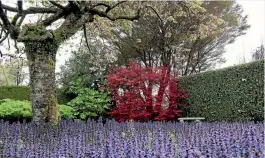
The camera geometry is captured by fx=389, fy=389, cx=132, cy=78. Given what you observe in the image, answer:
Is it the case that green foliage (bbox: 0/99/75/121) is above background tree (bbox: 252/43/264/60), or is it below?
below

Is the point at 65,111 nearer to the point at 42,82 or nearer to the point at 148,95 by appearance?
the point at 148,95

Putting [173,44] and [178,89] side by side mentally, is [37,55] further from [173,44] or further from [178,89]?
[173,44]

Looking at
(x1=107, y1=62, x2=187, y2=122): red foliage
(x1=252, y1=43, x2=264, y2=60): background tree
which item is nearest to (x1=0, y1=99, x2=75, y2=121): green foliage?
(x1=107, y1=62, x2=187, y2=122): red foliage

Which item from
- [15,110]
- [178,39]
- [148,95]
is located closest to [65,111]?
[15,110]

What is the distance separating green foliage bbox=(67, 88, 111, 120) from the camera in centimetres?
1781

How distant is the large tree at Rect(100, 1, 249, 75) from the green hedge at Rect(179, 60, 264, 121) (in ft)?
17.7

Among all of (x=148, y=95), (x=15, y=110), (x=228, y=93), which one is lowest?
(x=15, y=110)

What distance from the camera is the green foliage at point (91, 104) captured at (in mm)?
17812

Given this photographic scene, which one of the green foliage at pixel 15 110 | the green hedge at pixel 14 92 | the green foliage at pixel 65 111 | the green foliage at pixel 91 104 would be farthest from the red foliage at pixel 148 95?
the green hedge at pixel 14 92

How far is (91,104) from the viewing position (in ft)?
58.6

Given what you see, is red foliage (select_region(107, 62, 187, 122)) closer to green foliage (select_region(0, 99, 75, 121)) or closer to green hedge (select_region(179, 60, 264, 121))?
green hedge (select_region(179, 60, 264, 121))

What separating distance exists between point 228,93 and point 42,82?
21.0ft

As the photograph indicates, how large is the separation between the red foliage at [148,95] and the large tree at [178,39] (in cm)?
438

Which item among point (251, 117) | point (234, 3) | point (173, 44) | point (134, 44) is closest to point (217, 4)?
point (234, 3)
